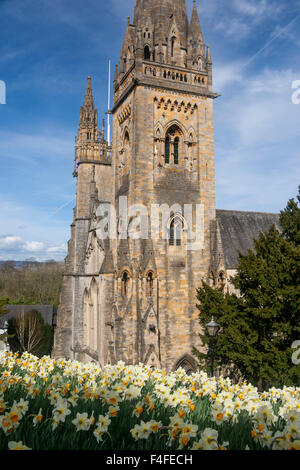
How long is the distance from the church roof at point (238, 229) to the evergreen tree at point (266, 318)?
286 inches

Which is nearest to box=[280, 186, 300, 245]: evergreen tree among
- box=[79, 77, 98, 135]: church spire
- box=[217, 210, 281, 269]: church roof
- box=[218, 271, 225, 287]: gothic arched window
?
box=[218, 271, 225, 287]: gothic arched window

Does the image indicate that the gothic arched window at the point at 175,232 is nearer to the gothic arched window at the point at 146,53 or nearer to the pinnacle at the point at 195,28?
the gothic arched window at the point at 146,53

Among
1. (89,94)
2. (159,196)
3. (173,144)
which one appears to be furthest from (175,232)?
(89,94)

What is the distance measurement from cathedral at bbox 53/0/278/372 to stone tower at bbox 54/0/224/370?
5 cm

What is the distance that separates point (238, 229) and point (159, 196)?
665cm

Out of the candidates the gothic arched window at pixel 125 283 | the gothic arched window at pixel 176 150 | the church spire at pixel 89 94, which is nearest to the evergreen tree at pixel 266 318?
the gothic arched window at pixel 125 283

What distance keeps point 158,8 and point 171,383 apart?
21.8 m

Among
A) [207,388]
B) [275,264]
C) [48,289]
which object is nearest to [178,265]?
[275,264]

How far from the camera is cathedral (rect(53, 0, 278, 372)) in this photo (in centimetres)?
1931

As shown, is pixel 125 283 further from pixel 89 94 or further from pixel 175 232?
pixel 89 94

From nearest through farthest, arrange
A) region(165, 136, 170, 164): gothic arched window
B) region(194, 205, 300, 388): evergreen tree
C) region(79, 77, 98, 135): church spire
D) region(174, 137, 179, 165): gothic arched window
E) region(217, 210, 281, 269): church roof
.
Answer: region(194, 205, 300, 388): evergreen tree < region(165, 136, 170, 164): gothic arched window < region(174, 137, 179, 165): gothic arched window < region(217, 210, 281, 269): church roof < region(79, 77, 98, 135): church spire

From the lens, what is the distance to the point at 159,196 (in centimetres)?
2052

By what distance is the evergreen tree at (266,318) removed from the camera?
516 inches

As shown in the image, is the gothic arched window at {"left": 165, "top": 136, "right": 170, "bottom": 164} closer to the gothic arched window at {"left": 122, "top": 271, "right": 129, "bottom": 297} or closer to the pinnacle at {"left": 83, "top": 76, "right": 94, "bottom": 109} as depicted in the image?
the gothic arched window at {"left": 122, "top": 271, "right": 129, "bottom": 297}
